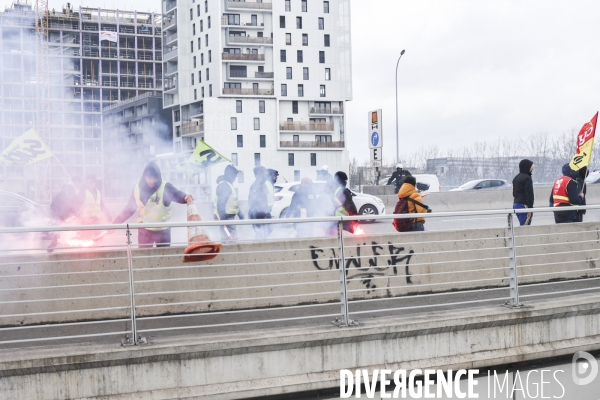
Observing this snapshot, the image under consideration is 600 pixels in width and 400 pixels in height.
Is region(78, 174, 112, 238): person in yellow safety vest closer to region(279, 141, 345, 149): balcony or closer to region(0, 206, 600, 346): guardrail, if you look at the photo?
region(0, 206, 600, 346): guardrail

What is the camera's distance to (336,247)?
783 cm

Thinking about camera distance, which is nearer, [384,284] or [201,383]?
[201,383]

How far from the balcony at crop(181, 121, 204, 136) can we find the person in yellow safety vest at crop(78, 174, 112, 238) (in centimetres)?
6857

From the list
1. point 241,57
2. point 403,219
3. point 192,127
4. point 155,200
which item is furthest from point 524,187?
point 192,127

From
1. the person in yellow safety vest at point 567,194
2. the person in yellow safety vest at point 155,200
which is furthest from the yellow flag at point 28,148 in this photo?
the person in yellow safety vest at point 567,194

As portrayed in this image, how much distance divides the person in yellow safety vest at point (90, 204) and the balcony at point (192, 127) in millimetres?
68572

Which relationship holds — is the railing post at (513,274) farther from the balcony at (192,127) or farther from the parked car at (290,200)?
the balcony at (192,127)

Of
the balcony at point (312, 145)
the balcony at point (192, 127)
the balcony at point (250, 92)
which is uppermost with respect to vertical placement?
the balcony at point (250, 92)

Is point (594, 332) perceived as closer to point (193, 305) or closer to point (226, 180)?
point (193, 305)

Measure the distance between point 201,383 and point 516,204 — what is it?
7492 mm

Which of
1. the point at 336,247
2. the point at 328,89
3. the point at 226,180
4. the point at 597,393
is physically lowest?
the point at 597,393

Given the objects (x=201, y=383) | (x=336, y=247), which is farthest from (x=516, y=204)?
(x=201, y=383)

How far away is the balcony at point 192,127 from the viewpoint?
78500 mm

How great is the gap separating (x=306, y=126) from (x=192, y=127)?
45.2 feet
